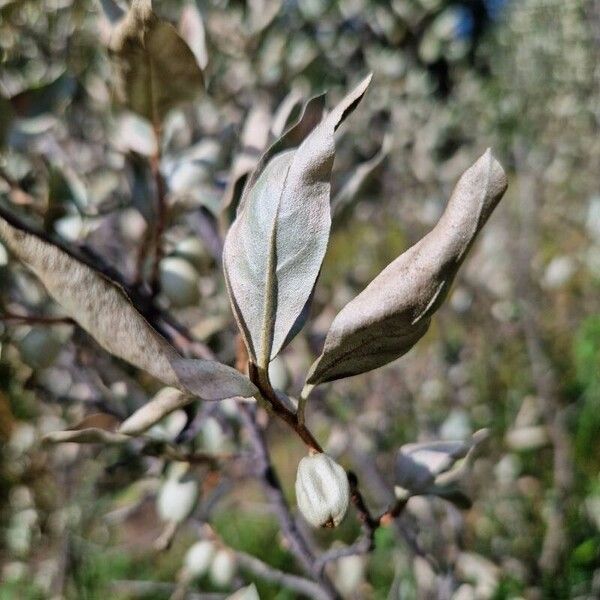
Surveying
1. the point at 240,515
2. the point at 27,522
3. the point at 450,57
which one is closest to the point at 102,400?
the point at 27,522

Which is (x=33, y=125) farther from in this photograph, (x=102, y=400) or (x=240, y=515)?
(x=240, y=515)

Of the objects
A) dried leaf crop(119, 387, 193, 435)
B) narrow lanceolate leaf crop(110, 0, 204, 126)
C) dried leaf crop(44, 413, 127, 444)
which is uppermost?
narrow lanceolate leaf crop(110, 0, 204, 126)

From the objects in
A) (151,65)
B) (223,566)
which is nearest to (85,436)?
(151,65)

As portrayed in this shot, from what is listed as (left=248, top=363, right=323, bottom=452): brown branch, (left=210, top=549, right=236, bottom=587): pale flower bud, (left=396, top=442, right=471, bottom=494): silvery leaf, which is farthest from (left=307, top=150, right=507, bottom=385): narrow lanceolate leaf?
(left=210, top=549, right=236, bottom=587): pale flower bud

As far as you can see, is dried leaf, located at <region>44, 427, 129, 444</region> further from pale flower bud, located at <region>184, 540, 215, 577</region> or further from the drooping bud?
pale flower bud, located at <region>184, 540, 215, 577</region>

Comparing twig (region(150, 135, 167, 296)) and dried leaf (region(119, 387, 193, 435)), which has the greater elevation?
dried leaf (region(119, 387, 193, 435))

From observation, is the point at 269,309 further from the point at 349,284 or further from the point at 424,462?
the point at 349,284
